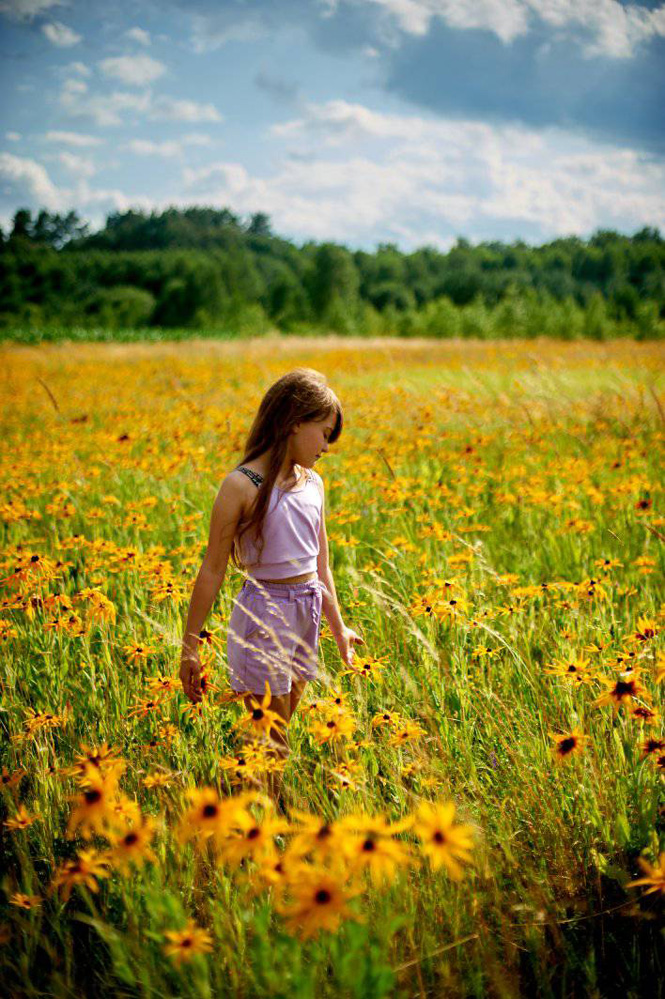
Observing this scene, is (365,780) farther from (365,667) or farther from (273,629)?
(273,629)

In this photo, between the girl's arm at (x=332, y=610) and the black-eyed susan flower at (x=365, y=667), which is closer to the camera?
the black-eyed susan flower at (x=365, y=667)


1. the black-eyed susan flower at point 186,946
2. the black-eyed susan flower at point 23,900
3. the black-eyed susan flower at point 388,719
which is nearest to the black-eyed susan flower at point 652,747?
the black-eyed susan flower at point 388,719

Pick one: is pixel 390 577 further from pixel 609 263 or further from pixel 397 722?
pixel 609 263

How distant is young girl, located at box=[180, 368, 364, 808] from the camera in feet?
5.60

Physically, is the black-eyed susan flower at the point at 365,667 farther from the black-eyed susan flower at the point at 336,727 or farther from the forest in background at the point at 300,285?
the forest in background at the point at 300,285

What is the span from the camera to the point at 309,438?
177cm

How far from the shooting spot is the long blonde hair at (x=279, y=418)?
5.67 feet

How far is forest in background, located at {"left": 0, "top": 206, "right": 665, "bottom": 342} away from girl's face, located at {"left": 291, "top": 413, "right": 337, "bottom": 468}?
84.9 feet

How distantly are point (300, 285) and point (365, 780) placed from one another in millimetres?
76468

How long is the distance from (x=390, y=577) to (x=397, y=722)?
1201 millimetres

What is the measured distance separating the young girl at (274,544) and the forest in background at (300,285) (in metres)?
25.9

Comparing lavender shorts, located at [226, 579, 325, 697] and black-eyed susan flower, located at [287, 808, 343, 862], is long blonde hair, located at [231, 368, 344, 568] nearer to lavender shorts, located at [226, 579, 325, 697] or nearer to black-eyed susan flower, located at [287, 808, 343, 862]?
lavender shorts, located at [226, 579, 325, 697]

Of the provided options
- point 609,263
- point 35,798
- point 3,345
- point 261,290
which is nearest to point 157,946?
point 35,798

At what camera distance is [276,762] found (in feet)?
3.99
